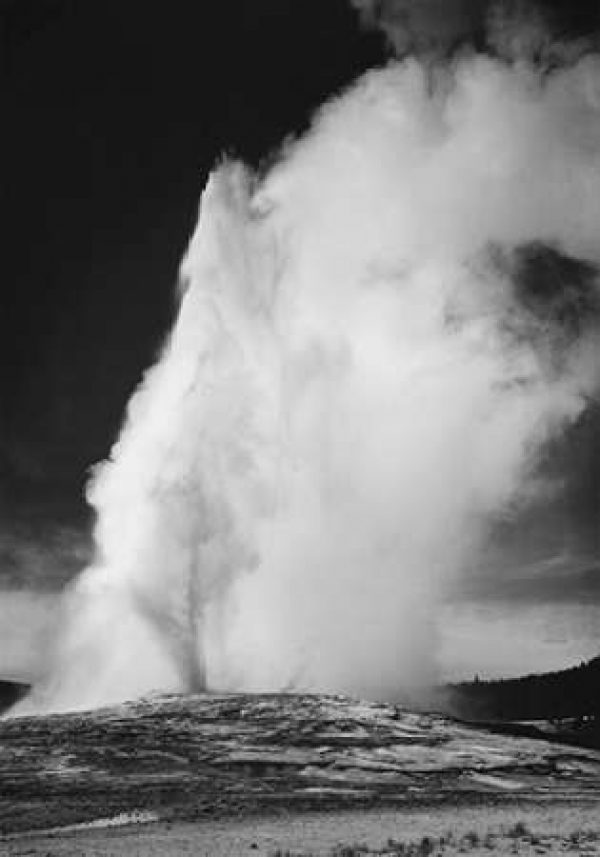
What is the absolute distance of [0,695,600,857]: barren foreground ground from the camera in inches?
1200

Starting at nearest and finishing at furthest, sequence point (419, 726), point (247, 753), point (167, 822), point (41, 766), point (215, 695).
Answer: point (167, 822) < point (41, 766) < point (247, 753) < point (419, 726) < point (215, 695)

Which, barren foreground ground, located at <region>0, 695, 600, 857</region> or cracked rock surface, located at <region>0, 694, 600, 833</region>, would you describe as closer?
barren foreground ground, located at <region>0, 695, 600, 857</region>

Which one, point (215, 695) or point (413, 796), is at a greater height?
point (215, 695)

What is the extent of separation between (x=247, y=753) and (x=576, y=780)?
2846cm

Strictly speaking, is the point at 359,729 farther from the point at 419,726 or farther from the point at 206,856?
the point at 206,856

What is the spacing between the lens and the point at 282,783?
56.4 m

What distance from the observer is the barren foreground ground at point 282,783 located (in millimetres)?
30469

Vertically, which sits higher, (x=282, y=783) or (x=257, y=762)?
(x=257, y=762)

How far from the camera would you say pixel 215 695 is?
112875 mm

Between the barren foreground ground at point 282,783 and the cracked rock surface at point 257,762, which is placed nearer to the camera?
the barren foreground ground at point 282,783

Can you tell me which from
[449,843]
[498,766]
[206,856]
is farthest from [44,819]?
[498,766]

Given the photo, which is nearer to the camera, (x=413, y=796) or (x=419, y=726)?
(x=413, y=796)

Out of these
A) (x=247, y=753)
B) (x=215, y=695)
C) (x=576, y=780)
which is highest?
(x=215, y=695)

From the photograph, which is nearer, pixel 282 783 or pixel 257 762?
pixel 282 783
